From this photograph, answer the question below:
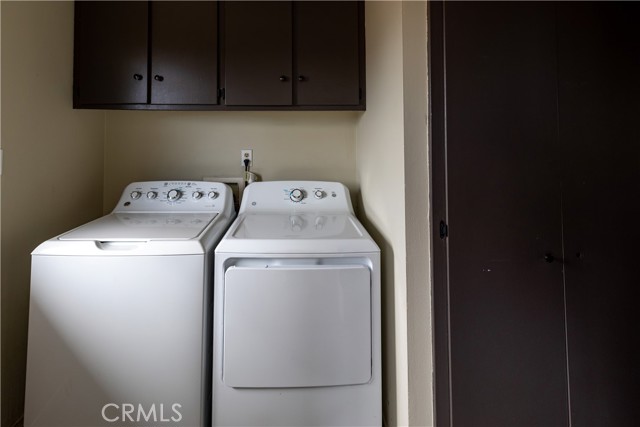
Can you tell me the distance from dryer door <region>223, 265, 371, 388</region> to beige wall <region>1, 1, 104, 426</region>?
90 centimetres

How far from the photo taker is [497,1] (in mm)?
932

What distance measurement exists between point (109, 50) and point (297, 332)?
1638mm

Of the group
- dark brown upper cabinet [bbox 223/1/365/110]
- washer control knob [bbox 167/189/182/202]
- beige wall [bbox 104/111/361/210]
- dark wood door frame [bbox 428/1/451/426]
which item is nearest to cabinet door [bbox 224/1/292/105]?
dark brown upper cabinet [bbox 223/1/365/110]

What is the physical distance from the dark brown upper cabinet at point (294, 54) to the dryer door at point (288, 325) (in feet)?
3.05

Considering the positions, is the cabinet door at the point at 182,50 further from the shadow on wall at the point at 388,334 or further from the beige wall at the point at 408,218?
the shadow on wall at the point at 388,334

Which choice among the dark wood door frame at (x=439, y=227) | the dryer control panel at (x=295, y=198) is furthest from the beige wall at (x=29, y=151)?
the dark wood door frame at (x=439, y=227)

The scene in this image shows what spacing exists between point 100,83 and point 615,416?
2515mm

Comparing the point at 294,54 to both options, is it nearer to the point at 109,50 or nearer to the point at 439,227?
the point at 109,50

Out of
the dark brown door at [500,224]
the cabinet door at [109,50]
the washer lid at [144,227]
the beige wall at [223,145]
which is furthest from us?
the beige wall at [223,145]

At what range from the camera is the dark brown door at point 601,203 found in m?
0.93

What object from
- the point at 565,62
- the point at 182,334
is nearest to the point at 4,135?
the point at 182,334

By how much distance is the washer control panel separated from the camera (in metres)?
1.49

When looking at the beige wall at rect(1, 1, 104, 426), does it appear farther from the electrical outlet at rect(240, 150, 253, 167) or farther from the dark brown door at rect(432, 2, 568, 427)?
the dark brown door at rect(432, 2, 568, 427)

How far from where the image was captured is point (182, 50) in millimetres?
1461
